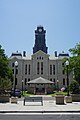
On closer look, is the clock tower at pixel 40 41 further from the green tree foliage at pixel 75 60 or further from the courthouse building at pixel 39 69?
the green tree foliage at pixel 75 60

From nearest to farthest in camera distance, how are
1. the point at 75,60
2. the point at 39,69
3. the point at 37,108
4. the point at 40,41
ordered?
the point at 37,108, the point at 75,60, the point at 39,69, the point at 40,41

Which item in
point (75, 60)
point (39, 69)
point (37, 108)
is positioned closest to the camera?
point (37, 108)

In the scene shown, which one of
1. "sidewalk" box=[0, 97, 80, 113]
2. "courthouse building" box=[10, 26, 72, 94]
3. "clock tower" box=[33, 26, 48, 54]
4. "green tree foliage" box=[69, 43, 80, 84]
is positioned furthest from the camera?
"clock tower" box=[33, 26, 48, 54]

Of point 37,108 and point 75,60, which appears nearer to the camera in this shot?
point 37,108

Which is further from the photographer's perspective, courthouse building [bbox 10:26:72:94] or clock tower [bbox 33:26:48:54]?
clock tower [bbox 33:26:48:54]

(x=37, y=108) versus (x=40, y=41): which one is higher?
(x=40, y=41)

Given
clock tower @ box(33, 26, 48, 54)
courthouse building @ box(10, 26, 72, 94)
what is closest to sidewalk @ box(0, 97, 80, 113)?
courthouse building @ box(10, 26, 72, 94)

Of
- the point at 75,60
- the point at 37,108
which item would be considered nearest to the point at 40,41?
the point at 75,60

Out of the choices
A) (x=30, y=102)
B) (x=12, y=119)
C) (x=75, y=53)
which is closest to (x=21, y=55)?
(x=75, y=53)

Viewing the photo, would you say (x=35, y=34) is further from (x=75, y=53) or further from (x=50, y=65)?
(x=75, y=53)

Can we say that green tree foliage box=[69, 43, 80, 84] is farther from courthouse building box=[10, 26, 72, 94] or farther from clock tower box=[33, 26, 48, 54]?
A: clock tower box=[33, 26, 48, 54]

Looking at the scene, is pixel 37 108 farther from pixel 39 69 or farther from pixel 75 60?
pixel 39 69

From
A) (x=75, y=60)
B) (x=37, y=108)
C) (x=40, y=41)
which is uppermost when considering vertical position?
(x=40, y=41)

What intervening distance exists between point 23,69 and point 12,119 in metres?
72.9
